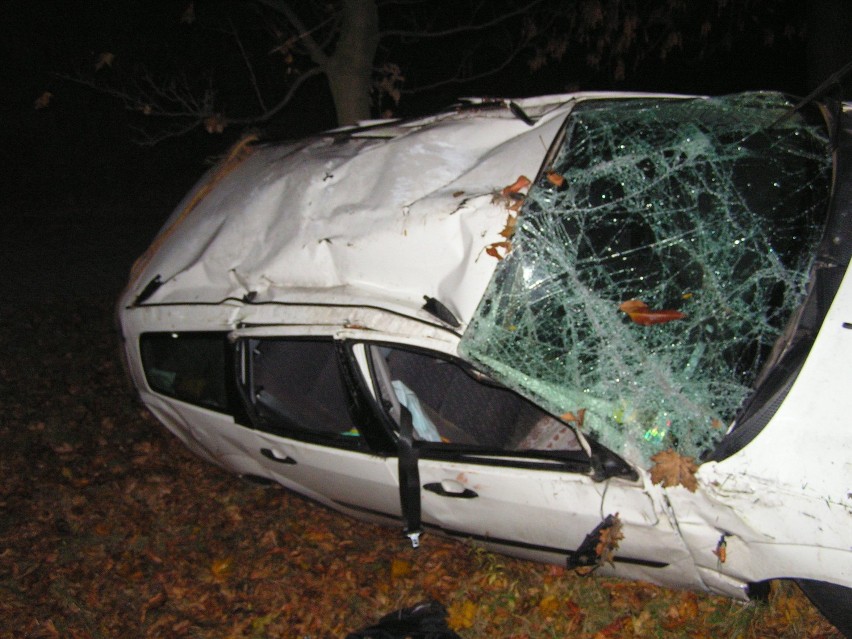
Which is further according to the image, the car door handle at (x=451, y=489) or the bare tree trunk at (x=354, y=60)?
the bare tree trunk at (x=354, y=60)

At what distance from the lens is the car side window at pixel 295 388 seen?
3.42 m

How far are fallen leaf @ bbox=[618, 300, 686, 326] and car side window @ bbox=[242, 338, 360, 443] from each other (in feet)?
4.54

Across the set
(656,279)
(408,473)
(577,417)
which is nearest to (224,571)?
(408,473)

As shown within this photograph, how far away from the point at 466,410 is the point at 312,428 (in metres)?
0.82

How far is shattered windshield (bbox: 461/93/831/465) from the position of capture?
8.48 feet

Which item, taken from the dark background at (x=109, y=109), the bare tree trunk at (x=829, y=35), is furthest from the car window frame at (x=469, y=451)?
the dark background at (x=109, y=109)

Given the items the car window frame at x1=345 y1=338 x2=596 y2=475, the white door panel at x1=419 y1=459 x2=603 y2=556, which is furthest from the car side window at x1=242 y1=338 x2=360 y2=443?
the white door panel at x1=419 y1=459 x2=603 y2=556

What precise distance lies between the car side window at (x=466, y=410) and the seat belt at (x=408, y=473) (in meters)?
0.31

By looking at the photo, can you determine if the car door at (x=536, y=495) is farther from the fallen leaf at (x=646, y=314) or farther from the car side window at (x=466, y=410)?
the fallen leaf at (x=646, y=314)

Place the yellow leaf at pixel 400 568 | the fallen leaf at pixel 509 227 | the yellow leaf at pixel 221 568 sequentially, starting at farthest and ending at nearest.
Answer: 1. the yellow leaf at pixel 221 568
2. the yellow leaf at pixel 400 568
3. the fallen leaf at pixel 509 227

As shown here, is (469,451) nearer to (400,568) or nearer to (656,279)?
(656,279)

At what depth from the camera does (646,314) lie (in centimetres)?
268

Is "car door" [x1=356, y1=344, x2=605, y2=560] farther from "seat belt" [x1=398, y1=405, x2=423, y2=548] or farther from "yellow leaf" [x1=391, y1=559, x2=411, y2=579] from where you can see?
"yellow leaf" [x1=391, y1=559, x2=411, y2=579]

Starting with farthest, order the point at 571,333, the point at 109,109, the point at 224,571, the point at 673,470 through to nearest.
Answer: the point at 109,109 → the point at 224,571 → the point at 571,333 → the point at 673,470
